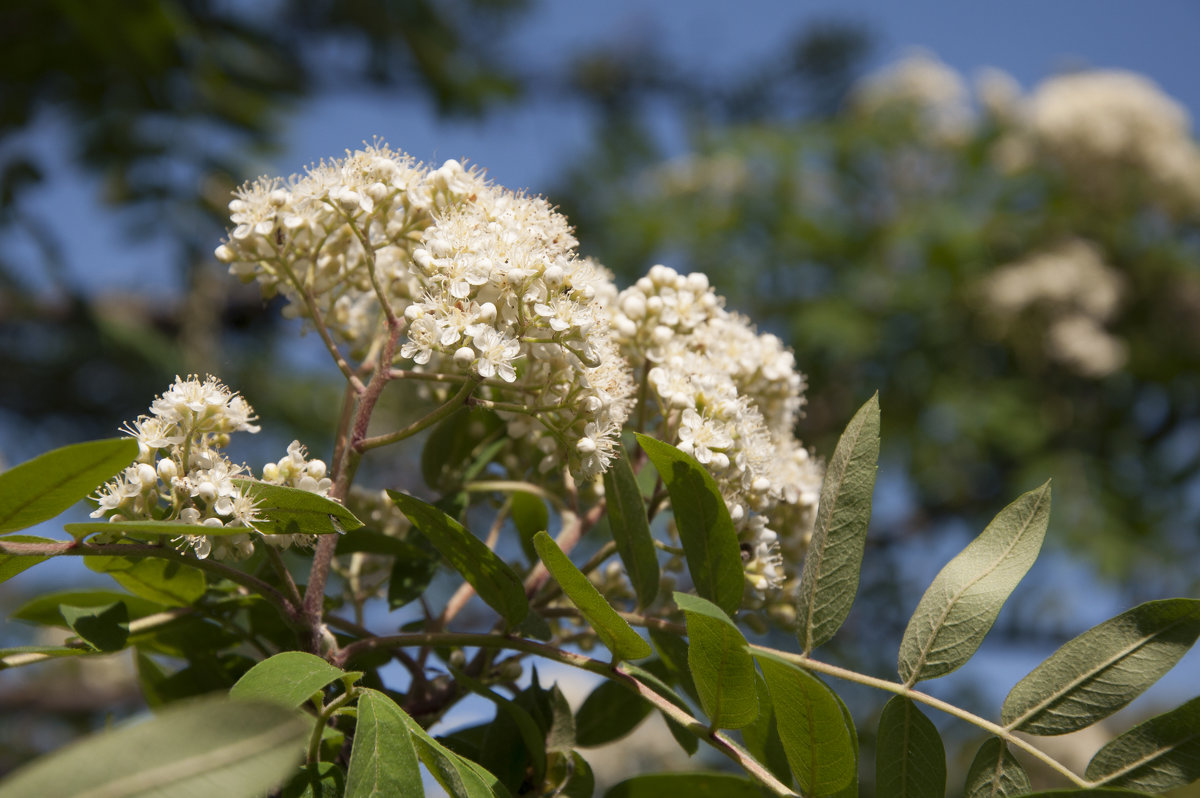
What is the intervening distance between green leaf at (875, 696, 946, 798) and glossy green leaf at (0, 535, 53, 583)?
82cm

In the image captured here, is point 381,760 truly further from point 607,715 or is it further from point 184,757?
point 607,715

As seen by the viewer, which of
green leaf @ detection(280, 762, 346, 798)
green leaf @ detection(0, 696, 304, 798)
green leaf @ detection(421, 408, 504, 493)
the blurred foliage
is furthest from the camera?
the blurred foliage

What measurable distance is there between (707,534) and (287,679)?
0.46 meters

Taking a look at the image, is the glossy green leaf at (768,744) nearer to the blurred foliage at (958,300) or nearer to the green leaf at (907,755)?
the green leaf at (907,755)

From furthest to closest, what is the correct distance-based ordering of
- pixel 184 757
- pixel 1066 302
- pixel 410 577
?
pixel 1066 302
pixel 410 577
pixel 184 757

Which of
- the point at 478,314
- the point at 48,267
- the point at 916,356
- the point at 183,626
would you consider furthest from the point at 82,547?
the point at 916,356

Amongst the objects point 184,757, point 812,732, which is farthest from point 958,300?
point 184,757

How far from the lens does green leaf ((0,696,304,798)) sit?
0.58 meters

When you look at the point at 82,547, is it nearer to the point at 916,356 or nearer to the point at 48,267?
the point at 48,267

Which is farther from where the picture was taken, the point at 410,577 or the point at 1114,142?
the point at 1114,142

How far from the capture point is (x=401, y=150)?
1258 millimetres

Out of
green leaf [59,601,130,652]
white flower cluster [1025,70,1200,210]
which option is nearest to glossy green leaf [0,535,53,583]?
green leaf [59,601,130,652]

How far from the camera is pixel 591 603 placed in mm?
915

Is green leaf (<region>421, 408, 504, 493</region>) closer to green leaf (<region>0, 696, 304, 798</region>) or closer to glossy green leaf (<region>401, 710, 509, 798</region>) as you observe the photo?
glossy green leaf (<region>401, 710, 509, 798</region>)
